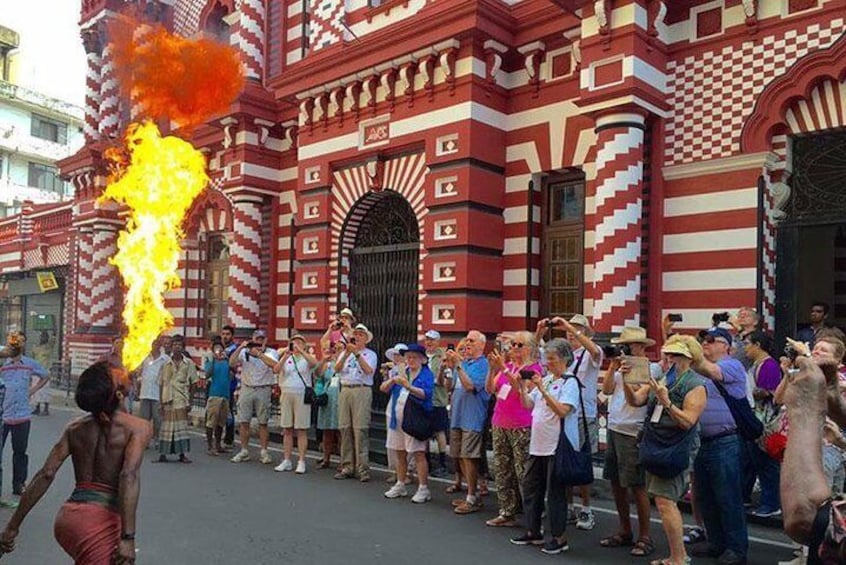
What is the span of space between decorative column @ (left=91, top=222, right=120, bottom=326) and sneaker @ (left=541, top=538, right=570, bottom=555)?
53.2 ft

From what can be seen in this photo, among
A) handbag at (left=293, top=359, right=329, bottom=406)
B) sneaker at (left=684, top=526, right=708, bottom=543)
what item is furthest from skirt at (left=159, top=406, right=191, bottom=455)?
sneaker at (left=684, top=526, right=708, bottom=543)

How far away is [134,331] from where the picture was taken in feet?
47.0

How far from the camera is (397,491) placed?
8.33m

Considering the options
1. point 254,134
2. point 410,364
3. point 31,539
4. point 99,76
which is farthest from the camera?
point 99,76

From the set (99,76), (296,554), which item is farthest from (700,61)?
(99,76)

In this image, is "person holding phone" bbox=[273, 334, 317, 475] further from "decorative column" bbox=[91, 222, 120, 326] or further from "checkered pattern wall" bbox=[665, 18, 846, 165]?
"decorative column" bbox=[91, 222, 120, 326]

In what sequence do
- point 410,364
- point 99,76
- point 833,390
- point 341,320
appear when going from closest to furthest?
point 833,390 → point 410,364 → point 341,320 → point 99,76

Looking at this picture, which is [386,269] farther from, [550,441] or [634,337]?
[634,337]

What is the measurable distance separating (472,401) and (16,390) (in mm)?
4834

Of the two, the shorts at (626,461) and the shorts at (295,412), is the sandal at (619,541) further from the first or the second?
the shorts at (295,412)

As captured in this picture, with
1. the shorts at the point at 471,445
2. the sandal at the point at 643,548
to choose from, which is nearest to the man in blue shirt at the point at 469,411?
the shorts at the point at 471,445

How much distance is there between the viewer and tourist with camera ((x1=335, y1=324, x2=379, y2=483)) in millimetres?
9320

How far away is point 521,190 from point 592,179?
3.94 ft

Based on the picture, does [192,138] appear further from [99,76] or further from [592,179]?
[592,179]
